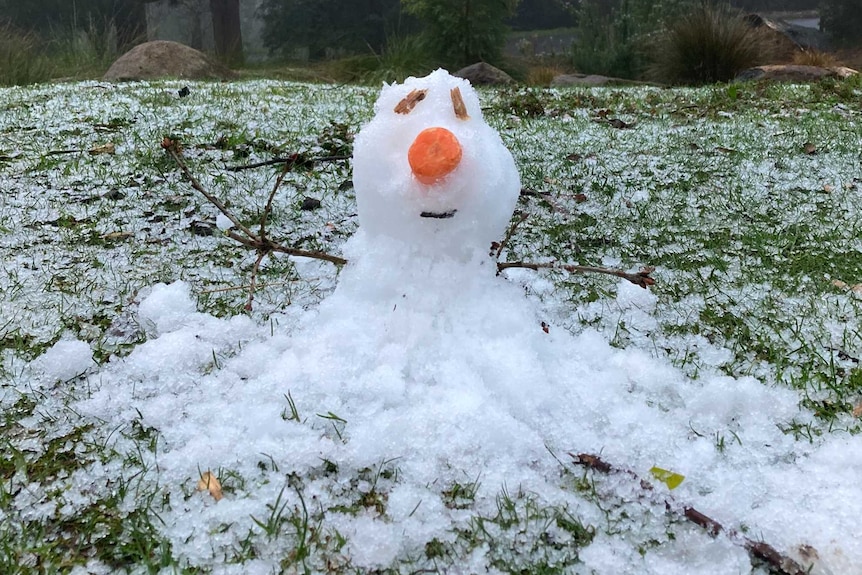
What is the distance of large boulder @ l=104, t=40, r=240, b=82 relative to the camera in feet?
28.0

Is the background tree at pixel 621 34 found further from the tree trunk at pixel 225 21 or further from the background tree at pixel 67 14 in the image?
the background tree at pixel 67 14

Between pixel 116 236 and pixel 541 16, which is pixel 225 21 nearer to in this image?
pixel 541 16

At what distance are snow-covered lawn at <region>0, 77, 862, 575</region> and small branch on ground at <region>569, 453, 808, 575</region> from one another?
15 mm

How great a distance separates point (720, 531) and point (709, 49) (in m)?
9.51

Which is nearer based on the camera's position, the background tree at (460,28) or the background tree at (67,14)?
the background tree at (460,28)

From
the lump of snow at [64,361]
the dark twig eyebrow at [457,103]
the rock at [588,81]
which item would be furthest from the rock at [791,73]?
the lump of snow at [64,361]

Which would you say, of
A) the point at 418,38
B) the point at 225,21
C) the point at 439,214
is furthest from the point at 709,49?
the point at 225,21

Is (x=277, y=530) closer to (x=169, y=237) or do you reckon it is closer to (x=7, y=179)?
(x=169, y=237)

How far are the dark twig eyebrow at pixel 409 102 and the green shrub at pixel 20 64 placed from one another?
8337 mm

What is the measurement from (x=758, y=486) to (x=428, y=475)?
67 cm

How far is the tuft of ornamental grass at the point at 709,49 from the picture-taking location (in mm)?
8883

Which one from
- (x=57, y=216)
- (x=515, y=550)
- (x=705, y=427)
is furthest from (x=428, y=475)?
(x=57, y=216)

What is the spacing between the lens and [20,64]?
8.27m

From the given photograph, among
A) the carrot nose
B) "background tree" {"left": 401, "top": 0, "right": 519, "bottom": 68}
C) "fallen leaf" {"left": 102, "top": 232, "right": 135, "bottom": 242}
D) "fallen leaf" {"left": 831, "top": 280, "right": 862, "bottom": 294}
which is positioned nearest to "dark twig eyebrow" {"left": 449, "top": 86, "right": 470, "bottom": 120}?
the carrot nose
